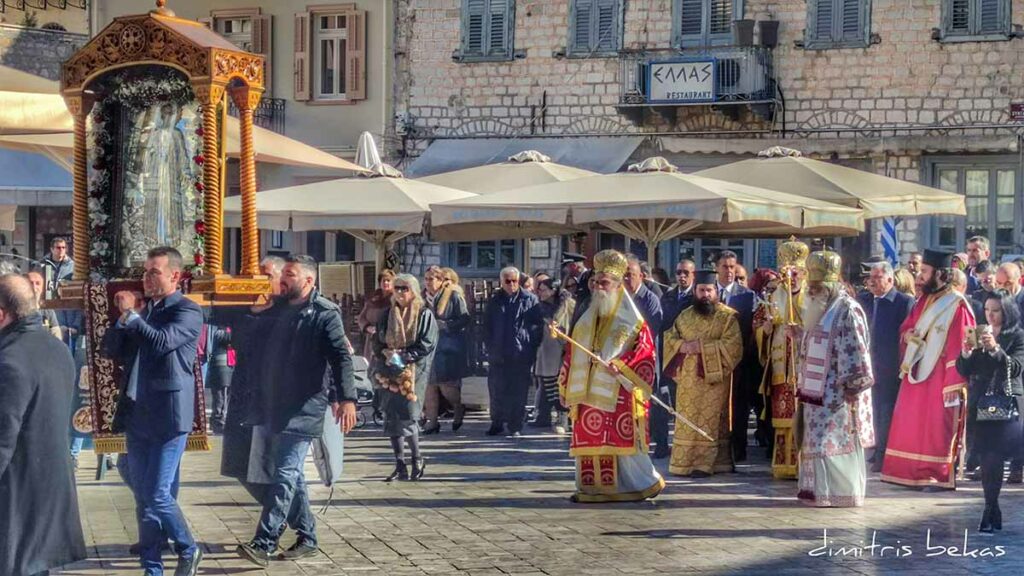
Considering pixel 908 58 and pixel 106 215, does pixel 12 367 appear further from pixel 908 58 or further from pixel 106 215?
pixel 908 58

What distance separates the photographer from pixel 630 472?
12.4 metres

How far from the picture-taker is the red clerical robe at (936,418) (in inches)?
516

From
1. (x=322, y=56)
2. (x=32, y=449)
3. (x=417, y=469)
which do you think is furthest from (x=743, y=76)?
(x=32, y=449)

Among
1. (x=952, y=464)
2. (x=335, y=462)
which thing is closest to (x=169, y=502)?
(x=335, y=462)

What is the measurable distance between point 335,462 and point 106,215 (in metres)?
2.55

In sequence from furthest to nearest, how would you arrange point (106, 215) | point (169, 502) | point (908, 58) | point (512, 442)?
point (908, 58)
point (512, 442)
point (106, 215)
point (169, 502)

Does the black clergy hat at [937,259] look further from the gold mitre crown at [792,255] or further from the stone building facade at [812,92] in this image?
the stone building facade at [812,92]

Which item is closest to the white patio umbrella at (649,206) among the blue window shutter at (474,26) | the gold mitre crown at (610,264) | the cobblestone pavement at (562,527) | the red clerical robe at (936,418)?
the cobblestone pavement at (562,527)

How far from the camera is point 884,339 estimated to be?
1455 centimetres

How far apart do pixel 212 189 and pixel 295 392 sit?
2.43 metres

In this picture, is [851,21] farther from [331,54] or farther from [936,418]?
[936,418]

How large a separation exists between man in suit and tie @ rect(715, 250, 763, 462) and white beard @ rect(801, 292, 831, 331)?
2.10 meters

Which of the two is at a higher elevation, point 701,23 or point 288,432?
point 701,23

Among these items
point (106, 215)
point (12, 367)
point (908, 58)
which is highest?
point (908, 58)
